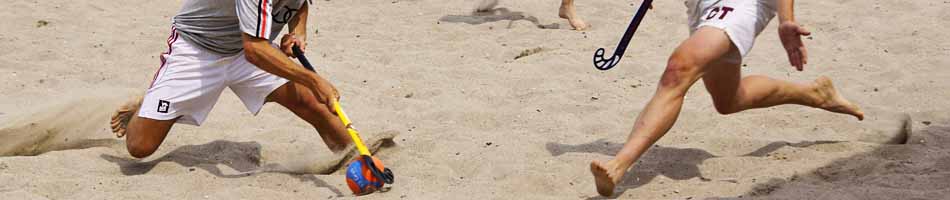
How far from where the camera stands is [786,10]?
14.4ft

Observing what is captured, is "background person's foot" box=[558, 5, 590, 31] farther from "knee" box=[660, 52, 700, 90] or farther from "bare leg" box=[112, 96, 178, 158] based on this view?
"knee" box=[660, 52, 700, 90]

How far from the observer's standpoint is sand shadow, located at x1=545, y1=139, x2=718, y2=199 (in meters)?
4.88

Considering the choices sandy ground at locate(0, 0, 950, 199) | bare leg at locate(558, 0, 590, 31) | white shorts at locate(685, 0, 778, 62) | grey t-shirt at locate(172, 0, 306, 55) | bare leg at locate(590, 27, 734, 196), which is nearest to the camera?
bare leg at locate(590, 27, 734, 196)

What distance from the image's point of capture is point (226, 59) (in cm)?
A: 522

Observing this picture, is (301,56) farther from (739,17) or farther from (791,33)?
(791,33)

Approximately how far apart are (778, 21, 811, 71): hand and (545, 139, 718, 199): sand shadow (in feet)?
2.16

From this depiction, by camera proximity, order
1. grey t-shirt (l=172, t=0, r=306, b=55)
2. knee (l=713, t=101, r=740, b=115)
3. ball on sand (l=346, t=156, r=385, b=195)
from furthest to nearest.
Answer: grey t-shirt (l=172, t=0, r=306, b=55)
knee (l=713, t=101, r=740, b=115)
ball on sand (l=346, t=156, r=385, b=195)

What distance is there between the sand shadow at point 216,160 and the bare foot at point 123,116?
129 mm

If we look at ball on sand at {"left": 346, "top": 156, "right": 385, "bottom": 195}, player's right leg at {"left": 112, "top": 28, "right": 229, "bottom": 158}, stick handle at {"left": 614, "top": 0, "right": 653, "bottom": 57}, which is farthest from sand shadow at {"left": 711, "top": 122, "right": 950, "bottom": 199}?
player's right leg at {"left": 112, "top": 28, "right": 229, "bottom": 158}

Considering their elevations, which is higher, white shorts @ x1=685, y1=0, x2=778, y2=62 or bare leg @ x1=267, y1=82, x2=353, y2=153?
white shorts @ x1=685, y1=0, x2=778, y2=62

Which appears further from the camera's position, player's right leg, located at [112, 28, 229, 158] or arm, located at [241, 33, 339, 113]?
player's right leg, located at [112, 28, 229, 158]

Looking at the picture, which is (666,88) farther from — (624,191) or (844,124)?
(844,124)

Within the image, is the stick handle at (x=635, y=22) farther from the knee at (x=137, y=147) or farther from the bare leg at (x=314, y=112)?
the knee at (x=137, y=147)

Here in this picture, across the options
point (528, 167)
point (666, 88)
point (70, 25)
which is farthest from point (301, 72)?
point (70, 25)
